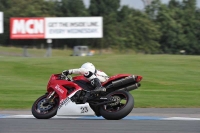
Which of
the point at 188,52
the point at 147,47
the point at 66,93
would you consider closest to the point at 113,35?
the point at 147,47

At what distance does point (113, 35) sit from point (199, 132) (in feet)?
218

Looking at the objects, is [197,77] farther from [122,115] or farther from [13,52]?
[13,52]

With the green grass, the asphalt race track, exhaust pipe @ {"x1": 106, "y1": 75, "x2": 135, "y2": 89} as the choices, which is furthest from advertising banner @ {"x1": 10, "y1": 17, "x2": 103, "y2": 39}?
exhaust pipe @ {"x1": 106, "y1": 75, "x2": 135, "y2": 89}

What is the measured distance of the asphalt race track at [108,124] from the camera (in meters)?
8.73

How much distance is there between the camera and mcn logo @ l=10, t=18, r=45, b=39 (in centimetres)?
4772

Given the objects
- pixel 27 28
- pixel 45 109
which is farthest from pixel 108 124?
pixel 27 28

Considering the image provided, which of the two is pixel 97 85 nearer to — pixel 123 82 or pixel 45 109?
pixel 123 82

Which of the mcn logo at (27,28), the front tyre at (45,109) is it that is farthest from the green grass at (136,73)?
the mcn logo at (27,28)

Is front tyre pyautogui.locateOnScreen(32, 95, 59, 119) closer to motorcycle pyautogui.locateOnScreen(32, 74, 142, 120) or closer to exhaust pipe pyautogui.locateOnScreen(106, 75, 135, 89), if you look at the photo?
motorcycle pyautogui.locateOnScreen(32, 74, 142, 120)

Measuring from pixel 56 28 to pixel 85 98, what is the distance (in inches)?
1527

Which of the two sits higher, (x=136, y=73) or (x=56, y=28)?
(x=56, y=28)

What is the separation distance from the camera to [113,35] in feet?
245

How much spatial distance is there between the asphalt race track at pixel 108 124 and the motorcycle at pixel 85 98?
0.17 metres

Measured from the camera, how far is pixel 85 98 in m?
10.3
